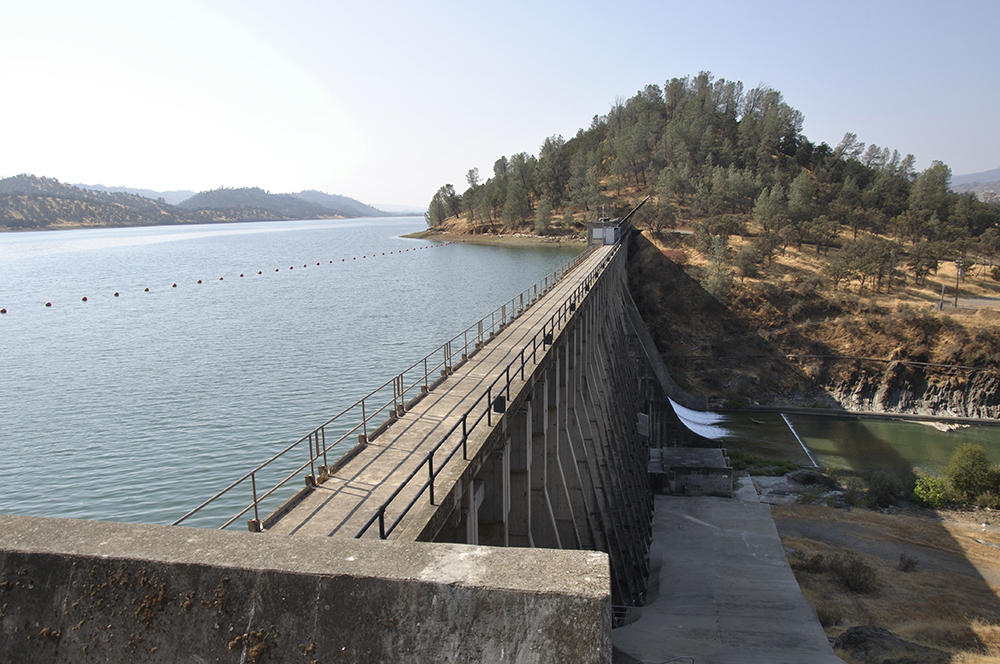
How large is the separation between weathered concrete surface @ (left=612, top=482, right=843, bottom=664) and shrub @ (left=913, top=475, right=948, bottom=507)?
9.57 meters

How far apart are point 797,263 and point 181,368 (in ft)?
220

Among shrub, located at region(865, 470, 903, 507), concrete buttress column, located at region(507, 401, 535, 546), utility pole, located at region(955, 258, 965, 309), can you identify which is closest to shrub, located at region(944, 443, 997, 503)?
shrub, located at region(865, 470, 903, 507)

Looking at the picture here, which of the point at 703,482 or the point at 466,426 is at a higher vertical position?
the point at 466,426

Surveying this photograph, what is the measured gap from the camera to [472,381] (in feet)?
57.6

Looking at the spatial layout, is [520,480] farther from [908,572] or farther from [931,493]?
[931,493]

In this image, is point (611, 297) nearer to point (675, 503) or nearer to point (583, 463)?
point (675, 503)

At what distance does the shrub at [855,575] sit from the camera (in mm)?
22938

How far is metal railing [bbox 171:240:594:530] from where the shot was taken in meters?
10.2

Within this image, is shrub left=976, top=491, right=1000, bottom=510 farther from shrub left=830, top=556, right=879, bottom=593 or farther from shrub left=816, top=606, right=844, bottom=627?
shrub left=816, top=606, right=844, bottom=627

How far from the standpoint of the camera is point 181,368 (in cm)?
3400

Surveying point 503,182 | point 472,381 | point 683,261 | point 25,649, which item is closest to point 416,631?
point 25,649

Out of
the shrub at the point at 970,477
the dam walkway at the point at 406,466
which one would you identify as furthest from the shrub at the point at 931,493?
the dam walkway at the point at 406,466

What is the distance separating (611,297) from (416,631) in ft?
130

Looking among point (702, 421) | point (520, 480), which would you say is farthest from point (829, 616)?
point (702, 421)
